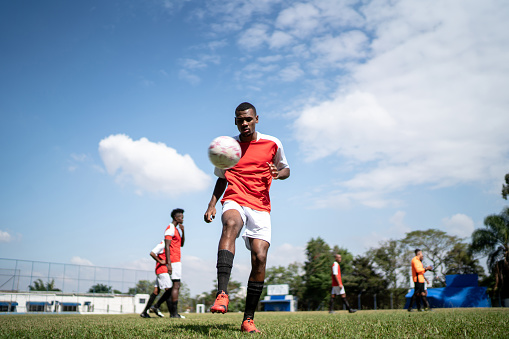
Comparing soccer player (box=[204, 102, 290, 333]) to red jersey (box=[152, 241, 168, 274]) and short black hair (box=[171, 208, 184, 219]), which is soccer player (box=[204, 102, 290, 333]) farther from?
red jersey (box=[152, 241, 168, 274])

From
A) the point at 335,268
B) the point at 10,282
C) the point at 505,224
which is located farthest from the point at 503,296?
the point at 10,282

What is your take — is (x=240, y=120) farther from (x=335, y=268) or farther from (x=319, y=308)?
(x=319, y=308)

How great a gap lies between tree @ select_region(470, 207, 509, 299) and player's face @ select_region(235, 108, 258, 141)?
118ft

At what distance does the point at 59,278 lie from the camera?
30.8 m

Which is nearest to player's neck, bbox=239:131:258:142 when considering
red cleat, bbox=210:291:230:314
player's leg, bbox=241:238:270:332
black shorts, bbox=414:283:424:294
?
player's leg, bbox=241:238:270:332

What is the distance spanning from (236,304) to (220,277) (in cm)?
6025

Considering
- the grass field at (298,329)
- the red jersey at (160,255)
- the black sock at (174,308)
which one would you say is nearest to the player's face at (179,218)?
the red jersey at (160,255)

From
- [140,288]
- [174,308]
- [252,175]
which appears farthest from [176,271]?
[140,288]

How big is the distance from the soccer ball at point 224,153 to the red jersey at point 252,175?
0.67ft

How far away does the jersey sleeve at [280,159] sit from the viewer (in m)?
5.08

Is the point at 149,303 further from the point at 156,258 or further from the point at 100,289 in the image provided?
the point at 100,289

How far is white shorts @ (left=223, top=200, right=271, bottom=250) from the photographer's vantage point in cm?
446

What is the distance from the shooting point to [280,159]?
5102 mm

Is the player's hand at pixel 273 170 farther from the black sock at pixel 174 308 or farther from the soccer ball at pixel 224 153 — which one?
the black sock at pixel 174 308
